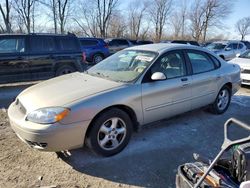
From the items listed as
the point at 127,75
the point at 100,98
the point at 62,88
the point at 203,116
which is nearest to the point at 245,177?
the point at 100,98

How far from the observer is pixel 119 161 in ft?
11.5

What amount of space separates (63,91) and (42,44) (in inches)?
197

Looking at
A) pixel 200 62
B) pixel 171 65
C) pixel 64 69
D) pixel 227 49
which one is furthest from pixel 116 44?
pixel 171 65

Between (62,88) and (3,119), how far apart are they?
2216mm

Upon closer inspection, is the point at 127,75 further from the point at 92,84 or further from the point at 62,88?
the point at 62,88

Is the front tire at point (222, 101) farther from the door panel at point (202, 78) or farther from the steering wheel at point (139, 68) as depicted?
the steering wheel at point (139, 68)

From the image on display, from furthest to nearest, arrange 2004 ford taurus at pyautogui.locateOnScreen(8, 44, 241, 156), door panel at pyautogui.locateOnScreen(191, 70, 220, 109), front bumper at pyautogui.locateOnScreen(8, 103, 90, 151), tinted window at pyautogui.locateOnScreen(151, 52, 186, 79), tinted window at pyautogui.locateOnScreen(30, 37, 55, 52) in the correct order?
1. tinted window at pyautogui.locateOnScreen(30, 37, 55, 52)
2. door panel at pyautogui.locateOnScreen(191, 70, 220, 109)
3. tinted window at pyautogui.locateOnScreen(151, 52, 186, 79)
4. 2004 ford taurus at pyautogui.locateOnScreen(8, 44, 241, 156)
5. front bumper at pyautogui.locateOnScreen(8, 103, 90, 151)

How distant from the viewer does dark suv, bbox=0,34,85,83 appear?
24.3 feet

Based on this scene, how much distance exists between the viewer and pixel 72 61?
8477mm

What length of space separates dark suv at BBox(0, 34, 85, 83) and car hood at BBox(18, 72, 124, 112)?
3960 mm

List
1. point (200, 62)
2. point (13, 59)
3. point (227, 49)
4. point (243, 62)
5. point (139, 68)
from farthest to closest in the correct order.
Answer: point (227, 49), point (243, 62), point (13, 59), point (200, 62), point (139, 68)

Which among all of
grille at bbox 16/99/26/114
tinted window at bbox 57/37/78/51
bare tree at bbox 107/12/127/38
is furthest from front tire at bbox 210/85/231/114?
bare tree at bbox 107/12/127/38

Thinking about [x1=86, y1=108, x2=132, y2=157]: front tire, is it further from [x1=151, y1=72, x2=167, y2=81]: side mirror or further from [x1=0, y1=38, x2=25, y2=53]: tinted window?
[x1=0, y1=38, x2=25, y2=53]: tinted window

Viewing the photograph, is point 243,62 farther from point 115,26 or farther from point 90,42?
point 115,26
